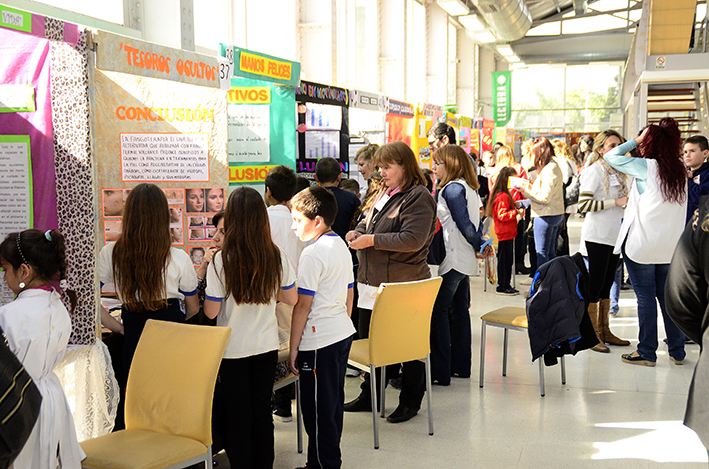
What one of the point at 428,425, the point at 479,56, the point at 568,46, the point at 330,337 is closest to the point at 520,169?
the point at 428,425

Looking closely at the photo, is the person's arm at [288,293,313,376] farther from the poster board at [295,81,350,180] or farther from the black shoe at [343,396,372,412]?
the poster board at [295,81,350,180]

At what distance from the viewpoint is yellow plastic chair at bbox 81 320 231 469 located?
201 centimetres

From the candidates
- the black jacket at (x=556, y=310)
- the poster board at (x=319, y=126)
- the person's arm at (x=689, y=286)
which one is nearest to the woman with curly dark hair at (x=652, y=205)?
the black jacket at (x=556, y=310)

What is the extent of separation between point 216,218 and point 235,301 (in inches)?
30.1

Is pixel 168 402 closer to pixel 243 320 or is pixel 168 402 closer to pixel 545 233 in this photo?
pixel 243 320

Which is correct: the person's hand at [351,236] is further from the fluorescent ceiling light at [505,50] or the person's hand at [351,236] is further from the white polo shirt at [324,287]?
the fluorescent ceiling light at [505,50]

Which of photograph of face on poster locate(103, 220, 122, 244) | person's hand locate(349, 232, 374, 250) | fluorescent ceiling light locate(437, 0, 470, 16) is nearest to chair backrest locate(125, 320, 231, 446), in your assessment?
photograph of face on poster locate(103, 220, 122, 244)

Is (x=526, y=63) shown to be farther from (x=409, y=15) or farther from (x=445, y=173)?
(x=445, y=173)

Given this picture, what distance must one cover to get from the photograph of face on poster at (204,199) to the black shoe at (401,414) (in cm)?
145

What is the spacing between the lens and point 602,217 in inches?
176

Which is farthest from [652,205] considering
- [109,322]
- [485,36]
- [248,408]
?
[485,36]

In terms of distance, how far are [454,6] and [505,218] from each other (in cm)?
594

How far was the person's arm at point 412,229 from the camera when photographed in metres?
3.11

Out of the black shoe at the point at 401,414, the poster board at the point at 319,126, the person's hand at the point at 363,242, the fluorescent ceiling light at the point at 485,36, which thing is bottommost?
the black shoe at the point at 401,414
